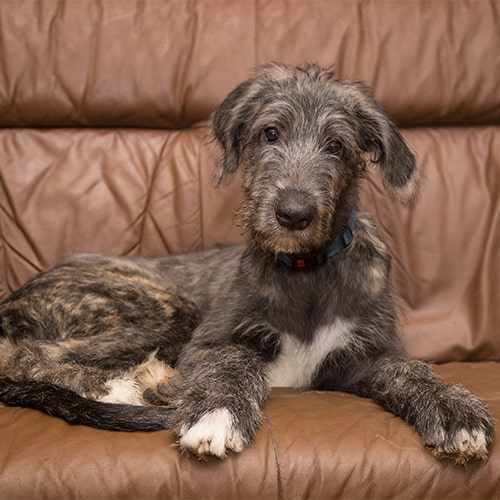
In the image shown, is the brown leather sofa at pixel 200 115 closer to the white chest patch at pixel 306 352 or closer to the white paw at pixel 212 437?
the white chest patch at pixel 306 352

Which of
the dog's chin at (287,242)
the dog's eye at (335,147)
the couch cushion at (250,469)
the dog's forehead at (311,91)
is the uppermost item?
the dog's forehead at (311,91)

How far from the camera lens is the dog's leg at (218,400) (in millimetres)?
2107

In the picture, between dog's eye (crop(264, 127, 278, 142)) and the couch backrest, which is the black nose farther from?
the couch backrest

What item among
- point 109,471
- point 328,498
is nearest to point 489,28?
point 328,498

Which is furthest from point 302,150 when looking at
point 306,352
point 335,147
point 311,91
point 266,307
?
point 306,352

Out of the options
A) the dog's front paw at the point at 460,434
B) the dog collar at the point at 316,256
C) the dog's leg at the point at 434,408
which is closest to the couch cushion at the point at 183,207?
the dog collar at the point at 316,256

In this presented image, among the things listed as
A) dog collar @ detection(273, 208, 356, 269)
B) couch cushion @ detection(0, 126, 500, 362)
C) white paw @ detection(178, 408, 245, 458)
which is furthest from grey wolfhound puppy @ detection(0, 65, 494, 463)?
couch cushion @ detection(0, 126, 500, 362)

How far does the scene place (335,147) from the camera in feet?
9.01

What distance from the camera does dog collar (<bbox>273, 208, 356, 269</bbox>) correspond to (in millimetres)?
2768

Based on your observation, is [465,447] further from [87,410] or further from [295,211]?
[87,410]

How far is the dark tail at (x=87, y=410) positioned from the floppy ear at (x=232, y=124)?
1.13m

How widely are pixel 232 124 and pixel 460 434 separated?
1.57 metres

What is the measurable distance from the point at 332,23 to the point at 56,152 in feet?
5.21

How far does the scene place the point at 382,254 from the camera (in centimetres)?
292
